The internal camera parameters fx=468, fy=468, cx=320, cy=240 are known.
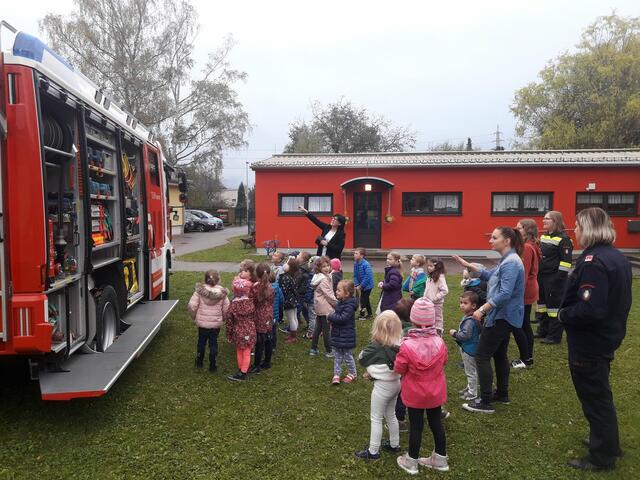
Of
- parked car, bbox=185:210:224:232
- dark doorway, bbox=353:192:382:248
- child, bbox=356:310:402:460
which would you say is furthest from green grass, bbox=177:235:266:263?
parked car, bbox=185:210:224:232

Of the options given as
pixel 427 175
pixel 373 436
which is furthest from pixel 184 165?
pixel 373 436

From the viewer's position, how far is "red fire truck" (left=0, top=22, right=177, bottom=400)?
3582mm

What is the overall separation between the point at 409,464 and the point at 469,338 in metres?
1.49

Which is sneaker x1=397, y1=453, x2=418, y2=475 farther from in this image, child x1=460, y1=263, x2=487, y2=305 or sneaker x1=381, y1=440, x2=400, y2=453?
child x1=460, y1=263, x2=487, y2=305

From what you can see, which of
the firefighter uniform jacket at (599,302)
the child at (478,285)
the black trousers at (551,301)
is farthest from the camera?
the black trousers at (551,301)

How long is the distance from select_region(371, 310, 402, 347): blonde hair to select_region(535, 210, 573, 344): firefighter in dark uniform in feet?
12.5

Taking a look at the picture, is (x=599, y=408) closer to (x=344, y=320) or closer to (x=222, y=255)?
(x=344, y=320)

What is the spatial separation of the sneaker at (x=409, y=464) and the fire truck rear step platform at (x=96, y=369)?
240 cm

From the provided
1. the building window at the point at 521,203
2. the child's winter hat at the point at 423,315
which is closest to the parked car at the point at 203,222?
the building window at the point at 521,203

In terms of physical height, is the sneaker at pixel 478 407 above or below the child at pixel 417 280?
below

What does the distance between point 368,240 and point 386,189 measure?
6.47ft

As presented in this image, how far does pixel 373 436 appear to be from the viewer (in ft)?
12.0

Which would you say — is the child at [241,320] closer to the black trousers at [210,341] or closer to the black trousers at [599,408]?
the black trousers at [210,341]

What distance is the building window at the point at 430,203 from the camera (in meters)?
16.9
